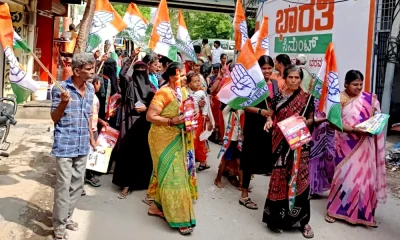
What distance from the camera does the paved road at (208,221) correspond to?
4.06 metres

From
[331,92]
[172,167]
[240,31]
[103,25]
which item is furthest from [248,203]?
[103,25]

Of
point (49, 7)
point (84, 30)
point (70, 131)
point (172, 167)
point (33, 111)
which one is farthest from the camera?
point (49, 7)

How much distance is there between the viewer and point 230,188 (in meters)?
5.60

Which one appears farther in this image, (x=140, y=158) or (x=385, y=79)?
(x=385, y=79)

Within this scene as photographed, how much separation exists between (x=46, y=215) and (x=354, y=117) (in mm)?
3120

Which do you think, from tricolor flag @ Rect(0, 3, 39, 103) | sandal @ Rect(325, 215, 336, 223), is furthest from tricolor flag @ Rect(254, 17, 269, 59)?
tricolor flag @ Rect(0, 3, 39, 103)

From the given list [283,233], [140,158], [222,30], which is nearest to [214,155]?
[140,158]

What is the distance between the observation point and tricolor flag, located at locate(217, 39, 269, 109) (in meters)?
4.00

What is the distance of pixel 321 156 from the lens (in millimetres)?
5227

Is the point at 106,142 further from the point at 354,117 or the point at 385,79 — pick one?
the point at 385,79

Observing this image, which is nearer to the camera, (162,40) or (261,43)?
(162,40)

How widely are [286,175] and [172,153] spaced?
1.07 m

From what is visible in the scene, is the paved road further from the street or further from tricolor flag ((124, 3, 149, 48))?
tricolor flag ((124, 3, 149, 48))

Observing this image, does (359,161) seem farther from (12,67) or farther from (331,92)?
(12,67)
